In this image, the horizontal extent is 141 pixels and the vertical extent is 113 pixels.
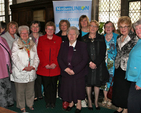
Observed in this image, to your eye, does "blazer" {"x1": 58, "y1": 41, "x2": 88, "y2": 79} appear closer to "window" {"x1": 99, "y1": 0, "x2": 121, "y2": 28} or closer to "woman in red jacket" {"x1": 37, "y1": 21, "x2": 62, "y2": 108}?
"woman in red jacket" {"x1": 37, "y1": 21, "x2": 62, "y2": 108}

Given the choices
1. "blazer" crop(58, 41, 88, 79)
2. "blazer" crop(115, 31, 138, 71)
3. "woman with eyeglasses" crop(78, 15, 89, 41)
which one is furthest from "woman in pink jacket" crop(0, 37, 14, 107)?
"blazer" crop(115, 31, 138, 71)

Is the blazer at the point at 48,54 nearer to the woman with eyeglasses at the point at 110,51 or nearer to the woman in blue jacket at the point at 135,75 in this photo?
the woman with eyeglasses at the point at 110,51

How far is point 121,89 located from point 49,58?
1.41m

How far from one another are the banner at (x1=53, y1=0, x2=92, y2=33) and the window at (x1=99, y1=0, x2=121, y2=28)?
2433mm

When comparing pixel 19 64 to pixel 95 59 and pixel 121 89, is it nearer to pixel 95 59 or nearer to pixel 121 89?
pixel 95 59

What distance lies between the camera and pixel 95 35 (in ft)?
A: 10.2

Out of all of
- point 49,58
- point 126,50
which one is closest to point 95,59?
point 126,50

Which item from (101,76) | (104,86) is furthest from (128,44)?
(104,86)

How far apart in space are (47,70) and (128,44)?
5.01 feet

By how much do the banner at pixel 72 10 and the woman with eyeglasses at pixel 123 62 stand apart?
1.79 meters

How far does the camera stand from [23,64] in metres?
2.93

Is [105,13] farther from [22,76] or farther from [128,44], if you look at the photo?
[22,76]

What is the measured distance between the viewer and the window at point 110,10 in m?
6.39

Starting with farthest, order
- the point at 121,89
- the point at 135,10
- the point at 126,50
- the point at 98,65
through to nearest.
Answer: the point at 135,10 < the point at 98,65 < the point at 121,89 < the point at 126,50
